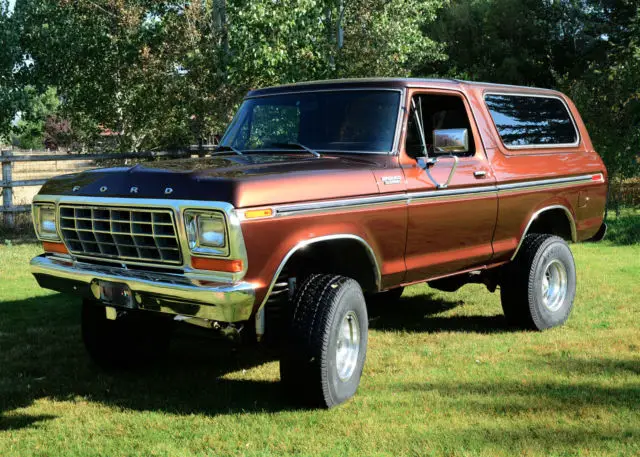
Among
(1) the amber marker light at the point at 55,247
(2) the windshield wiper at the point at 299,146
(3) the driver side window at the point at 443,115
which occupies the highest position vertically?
(3) the driver side window at the point at 443,115

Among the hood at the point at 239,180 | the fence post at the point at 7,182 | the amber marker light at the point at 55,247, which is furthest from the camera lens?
the fence post at the point at 7,182

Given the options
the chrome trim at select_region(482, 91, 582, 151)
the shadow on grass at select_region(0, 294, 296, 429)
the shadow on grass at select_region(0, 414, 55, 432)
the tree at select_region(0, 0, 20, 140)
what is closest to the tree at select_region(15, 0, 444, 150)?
the tree at select_region(0, 0, 20, 140)

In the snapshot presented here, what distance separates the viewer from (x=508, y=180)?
634 centimetres

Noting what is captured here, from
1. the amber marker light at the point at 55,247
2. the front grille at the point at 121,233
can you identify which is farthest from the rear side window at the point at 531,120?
the amber marker light at the point at 55,247

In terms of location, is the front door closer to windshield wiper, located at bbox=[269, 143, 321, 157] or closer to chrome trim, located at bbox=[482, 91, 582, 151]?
chrome trim, located at bbox=[482, 91, 582, 151]

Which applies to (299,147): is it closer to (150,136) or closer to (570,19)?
(150,136)

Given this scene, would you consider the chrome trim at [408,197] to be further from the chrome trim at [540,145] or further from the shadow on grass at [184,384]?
the shadow on grass at [184,384]

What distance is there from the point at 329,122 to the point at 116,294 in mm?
2055

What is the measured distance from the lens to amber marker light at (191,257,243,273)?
14.0 feet

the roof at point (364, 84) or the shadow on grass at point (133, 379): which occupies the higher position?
the roof at point (364, 84)

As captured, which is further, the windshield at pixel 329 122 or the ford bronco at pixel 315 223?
the windshield at pixel 329 122

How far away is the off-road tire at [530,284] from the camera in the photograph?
6.70 m

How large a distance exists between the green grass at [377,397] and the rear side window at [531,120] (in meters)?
1.73

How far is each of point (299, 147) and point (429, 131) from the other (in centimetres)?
124
